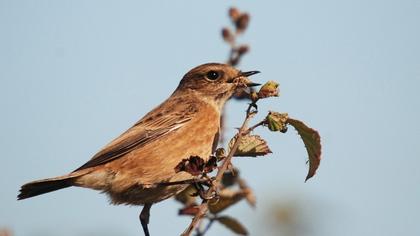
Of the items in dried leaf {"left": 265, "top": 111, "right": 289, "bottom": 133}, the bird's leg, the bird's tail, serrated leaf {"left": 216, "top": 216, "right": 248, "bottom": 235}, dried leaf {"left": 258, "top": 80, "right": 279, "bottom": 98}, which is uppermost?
the bird's tail

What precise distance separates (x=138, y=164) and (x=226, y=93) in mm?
1617

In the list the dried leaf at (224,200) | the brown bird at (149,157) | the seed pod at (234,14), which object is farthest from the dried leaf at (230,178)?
the seed pod at (234,14)

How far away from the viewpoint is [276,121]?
12.6 ft

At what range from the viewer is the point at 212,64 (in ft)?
25.4

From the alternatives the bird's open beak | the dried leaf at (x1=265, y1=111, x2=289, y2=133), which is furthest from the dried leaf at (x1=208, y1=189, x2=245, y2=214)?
the bird's open beak

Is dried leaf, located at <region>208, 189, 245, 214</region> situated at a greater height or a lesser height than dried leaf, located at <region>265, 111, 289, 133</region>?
lesser

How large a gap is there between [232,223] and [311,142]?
134 centimetres

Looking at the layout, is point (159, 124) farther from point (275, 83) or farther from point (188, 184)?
point (275, 83)

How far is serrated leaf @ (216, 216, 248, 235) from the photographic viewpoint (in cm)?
502

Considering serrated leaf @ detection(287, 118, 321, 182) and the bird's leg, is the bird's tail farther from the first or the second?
serrated leaf @ detection(287, 118, 321, 182)

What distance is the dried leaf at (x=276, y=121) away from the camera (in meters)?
3.83

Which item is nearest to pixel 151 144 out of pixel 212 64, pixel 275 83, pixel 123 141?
pixel 123 141

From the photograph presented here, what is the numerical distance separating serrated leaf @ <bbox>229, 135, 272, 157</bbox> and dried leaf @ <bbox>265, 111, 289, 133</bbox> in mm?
346

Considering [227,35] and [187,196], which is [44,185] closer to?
[187,196]
